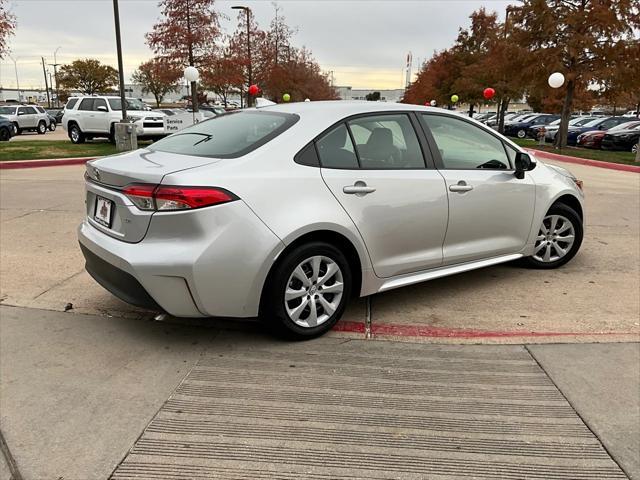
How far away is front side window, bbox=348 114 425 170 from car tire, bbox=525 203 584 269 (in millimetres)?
1792

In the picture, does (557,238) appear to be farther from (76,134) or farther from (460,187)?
(76,134)

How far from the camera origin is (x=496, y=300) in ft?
15.4

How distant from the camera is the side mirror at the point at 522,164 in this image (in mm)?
4797

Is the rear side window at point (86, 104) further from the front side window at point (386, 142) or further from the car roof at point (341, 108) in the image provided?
the front side window at point (386, 142)

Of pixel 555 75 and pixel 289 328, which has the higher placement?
pixel 555 75

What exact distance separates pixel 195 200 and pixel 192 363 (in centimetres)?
106

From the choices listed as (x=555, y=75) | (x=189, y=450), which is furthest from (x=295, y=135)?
(x=555, y=75)

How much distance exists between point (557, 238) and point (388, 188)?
2370 millimetres

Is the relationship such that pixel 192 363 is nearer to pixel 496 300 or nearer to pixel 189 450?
pixel 189 450

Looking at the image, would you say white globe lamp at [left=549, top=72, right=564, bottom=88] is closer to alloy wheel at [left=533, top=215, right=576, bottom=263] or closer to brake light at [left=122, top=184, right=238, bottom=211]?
alloy wheel at [left=533, top=215, right=576, bottom=263]

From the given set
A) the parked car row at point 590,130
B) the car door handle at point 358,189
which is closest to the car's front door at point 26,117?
the parked car row at point 590,130

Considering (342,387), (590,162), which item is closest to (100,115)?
(590,162)

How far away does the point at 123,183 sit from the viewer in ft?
11.5

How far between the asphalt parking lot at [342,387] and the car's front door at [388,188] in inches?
21.9
